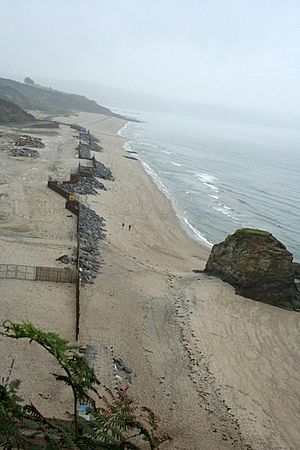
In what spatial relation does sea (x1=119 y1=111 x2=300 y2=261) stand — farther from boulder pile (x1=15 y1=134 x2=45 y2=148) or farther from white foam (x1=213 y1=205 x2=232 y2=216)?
boulder pile (x1=15 y1=134 x2=45 y2=148)

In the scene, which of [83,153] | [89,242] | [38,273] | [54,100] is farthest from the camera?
[54,100]

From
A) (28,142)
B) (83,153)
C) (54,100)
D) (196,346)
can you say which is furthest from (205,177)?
(54,100)

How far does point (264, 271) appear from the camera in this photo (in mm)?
25516

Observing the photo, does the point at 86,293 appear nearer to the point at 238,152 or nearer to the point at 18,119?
the point at 18,119

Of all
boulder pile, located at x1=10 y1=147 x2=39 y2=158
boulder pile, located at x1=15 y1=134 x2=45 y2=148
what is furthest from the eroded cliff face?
boulder pile, located at x1=15 y1=134 x2=45 y2=148

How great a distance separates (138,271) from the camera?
26.2 m

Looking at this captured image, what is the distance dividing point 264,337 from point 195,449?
29.4 ft

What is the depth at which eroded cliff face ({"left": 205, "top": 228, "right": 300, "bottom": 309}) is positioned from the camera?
25641 millimetres

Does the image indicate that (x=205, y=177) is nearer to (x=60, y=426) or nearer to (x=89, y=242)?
(x=89, y=242)

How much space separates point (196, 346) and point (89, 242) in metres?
11.0

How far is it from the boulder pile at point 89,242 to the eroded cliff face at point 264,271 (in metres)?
8.09

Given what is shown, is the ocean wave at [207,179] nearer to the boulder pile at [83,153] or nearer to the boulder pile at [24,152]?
the boulder pile at [83,153]

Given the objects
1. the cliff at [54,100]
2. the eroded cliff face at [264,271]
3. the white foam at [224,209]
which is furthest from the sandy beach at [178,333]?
the cliff at [54,100]

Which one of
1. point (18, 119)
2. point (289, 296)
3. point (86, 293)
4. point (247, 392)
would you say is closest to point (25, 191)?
point (86, 293)
